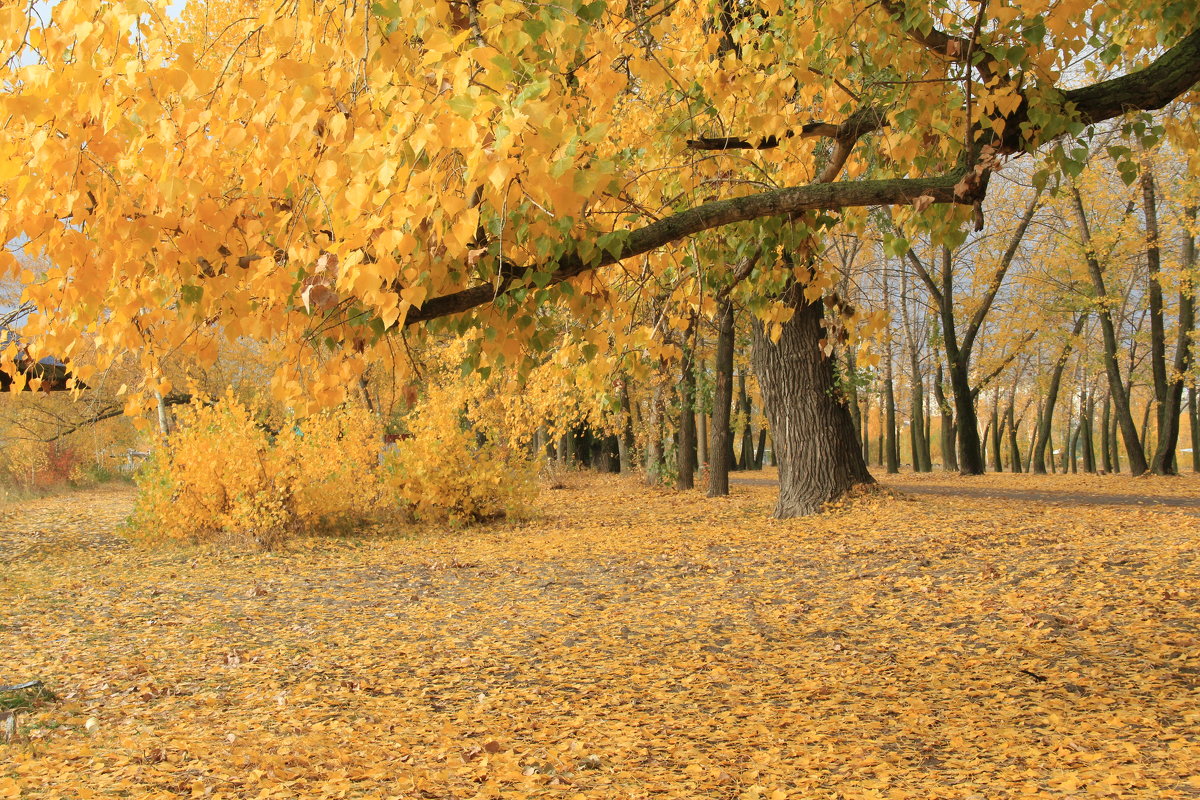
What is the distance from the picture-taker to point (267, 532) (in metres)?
9.63

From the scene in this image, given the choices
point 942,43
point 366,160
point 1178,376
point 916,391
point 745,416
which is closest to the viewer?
point 366,160

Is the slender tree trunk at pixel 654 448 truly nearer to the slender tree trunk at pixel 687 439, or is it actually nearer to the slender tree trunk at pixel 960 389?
the slender tree trunk at pixel 687 439

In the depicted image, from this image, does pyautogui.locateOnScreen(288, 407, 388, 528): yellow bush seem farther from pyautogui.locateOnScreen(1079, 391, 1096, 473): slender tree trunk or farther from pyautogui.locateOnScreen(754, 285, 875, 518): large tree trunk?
pyautogui.locateOnScreen(1079, 391, 1096, 473): slender tree trunk

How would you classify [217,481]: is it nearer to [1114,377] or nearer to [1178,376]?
[1178,376]

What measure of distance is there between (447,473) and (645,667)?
269 inches

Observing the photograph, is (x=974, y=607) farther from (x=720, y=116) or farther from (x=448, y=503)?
(x=448, y=503)

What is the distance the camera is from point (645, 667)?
4664mm

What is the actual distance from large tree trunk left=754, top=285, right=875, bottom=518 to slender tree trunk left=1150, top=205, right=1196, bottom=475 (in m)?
7.82

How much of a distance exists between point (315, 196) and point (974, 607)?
4635mm

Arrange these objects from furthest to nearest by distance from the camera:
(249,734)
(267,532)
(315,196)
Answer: (267,532), (249,734), (315,196)

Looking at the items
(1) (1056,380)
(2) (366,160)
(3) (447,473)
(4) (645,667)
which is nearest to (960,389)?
(1) (1056,380)

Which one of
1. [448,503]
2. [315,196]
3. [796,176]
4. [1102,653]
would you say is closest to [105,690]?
[315,196]

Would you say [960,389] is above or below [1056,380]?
Answer: below

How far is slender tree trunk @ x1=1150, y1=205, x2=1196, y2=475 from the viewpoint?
14469mm
